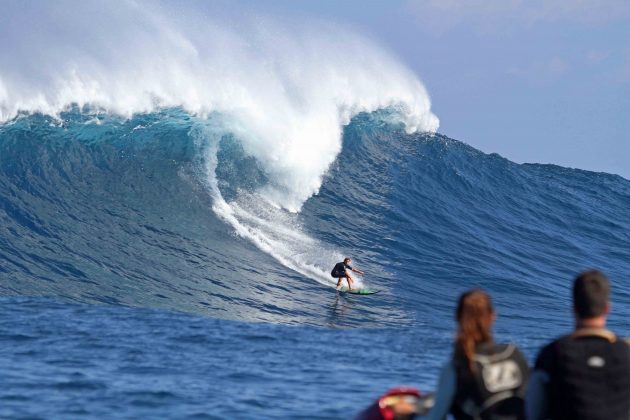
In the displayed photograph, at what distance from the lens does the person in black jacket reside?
14.5 ft

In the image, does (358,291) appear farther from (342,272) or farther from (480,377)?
(480,377)

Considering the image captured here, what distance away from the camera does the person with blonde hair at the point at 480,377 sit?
473 centimetres

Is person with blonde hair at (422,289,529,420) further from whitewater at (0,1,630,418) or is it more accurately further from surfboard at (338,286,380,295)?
surfboard at (338,286,380,295)

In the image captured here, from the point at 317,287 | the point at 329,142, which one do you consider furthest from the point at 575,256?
the point at 317,287

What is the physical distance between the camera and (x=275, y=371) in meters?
10.3

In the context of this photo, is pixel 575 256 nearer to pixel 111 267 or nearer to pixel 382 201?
pixel 382 201

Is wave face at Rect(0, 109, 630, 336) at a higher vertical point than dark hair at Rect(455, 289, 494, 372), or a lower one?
higher

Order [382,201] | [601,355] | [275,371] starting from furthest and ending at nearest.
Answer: [382,201] < [275,371] < [601,355]

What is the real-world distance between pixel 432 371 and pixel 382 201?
1459 centimetres

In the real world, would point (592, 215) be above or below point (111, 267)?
above

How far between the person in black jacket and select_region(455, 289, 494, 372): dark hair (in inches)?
13.3

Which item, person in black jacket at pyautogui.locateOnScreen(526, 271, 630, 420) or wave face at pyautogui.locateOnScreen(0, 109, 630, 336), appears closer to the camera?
person in black jacket at pyautogui.locateOnScreen(526, 271, 630, 420)

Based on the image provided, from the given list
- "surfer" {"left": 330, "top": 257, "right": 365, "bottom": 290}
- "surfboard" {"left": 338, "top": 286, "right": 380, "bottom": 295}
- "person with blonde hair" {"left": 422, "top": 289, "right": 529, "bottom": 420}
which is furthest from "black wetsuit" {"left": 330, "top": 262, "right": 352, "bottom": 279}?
"person with blonde hair" {"left": 422, "top": 289, "right": 529, "bottom": 420}

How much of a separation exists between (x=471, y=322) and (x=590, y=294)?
0.64 meters
